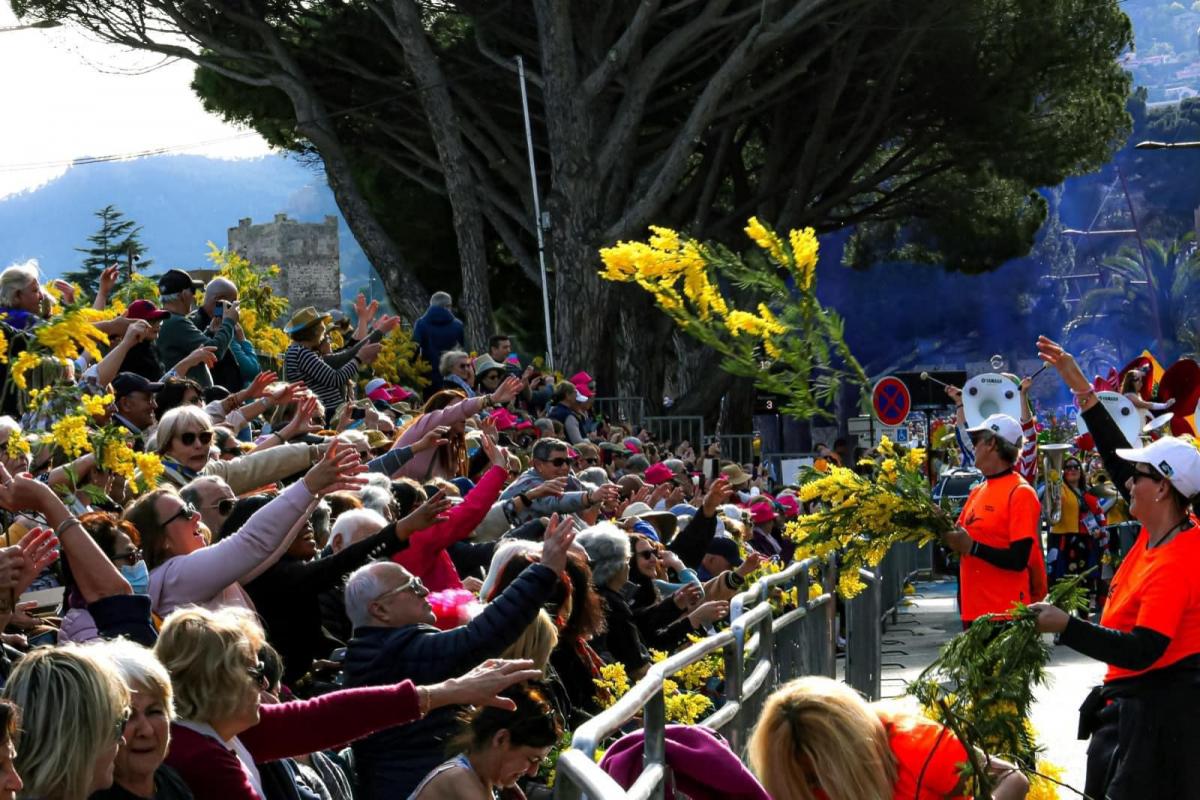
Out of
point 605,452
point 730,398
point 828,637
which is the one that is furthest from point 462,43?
point 828,637

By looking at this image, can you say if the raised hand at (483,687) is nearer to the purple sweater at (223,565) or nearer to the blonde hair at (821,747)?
the blonde hair at (821,747)

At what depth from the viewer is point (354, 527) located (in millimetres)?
6477

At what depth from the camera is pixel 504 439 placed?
14.1 metres

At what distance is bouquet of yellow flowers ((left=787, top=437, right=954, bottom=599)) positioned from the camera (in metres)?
6.59

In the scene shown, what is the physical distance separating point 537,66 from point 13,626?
25.7 m

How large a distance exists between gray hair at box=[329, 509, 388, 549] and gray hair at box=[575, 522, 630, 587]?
0.99 metres

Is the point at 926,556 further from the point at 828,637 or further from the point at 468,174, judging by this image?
the point at 828,637

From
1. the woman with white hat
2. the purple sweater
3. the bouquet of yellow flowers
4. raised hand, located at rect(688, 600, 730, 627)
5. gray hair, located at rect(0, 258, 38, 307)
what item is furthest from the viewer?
gray hair, located at rect(0, 258, 38, 307)

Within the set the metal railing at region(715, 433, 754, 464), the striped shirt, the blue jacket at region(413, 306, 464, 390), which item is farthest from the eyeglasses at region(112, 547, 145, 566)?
the metal railing at region(715, 433, 754, 464)

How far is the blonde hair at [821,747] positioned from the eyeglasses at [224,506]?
9.94 ft

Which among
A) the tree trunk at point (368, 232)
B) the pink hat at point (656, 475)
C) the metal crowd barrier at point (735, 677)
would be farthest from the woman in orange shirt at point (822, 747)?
the tree trunk at point (368, 232)

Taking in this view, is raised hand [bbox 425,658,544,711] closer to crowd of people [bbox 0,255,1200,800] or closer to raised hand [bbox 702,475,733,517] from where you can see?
crowd of people [bbox 0,255,1200,800]

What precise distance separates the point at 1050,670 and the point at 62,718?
853 centimetres

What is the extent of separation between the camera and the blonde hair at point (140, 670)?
3.85m
